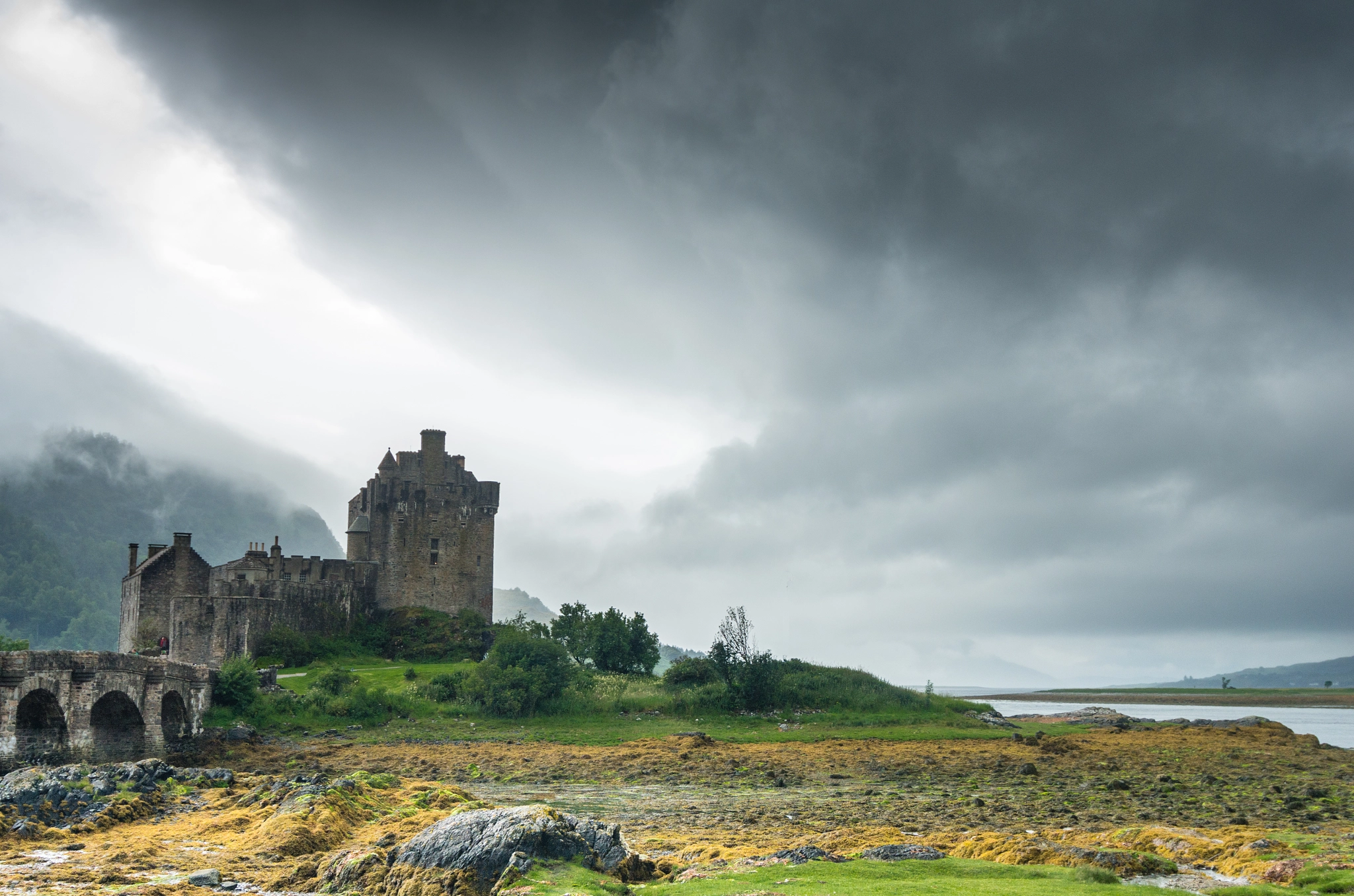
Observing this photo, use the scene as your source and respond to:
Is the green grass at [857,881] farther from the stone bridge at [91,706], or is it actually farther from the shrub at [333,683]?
the shrub at [333,683]

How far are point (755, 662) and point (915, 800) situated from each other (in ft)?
109

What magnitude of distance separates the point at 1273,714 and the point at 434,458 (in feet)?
340

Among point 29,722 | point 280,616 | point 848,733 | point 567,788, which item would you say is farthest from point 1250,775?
point 280,616

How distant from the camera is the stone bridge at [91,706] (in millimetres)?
36781

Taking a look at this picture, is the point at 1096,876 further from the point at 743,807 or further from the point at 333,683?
the point at 333,683

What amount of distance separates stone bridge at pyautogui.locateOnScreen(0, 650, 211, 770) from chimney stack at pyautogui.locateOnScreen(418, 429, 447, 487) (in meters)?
41.5

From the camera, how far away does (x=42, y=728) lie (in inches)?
1532

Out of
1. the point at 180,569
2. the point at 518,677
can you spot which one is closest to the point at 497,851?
the point at 518,677

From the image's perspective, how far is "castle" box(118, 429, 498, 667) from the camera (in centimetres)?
6806

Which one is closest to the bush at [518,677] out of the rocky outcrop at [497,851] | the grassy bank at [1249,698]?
the rocky outcrop at [497,851]

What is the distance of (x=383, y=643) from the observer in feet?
261

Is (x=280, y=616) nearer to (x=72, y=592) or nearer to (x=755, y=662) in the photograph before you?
(x=755, y=662)

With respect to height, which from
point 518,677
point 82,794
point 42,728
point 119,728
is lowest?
point 82,794

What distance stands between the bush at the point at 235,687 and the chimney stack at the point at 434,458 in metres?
37.2
